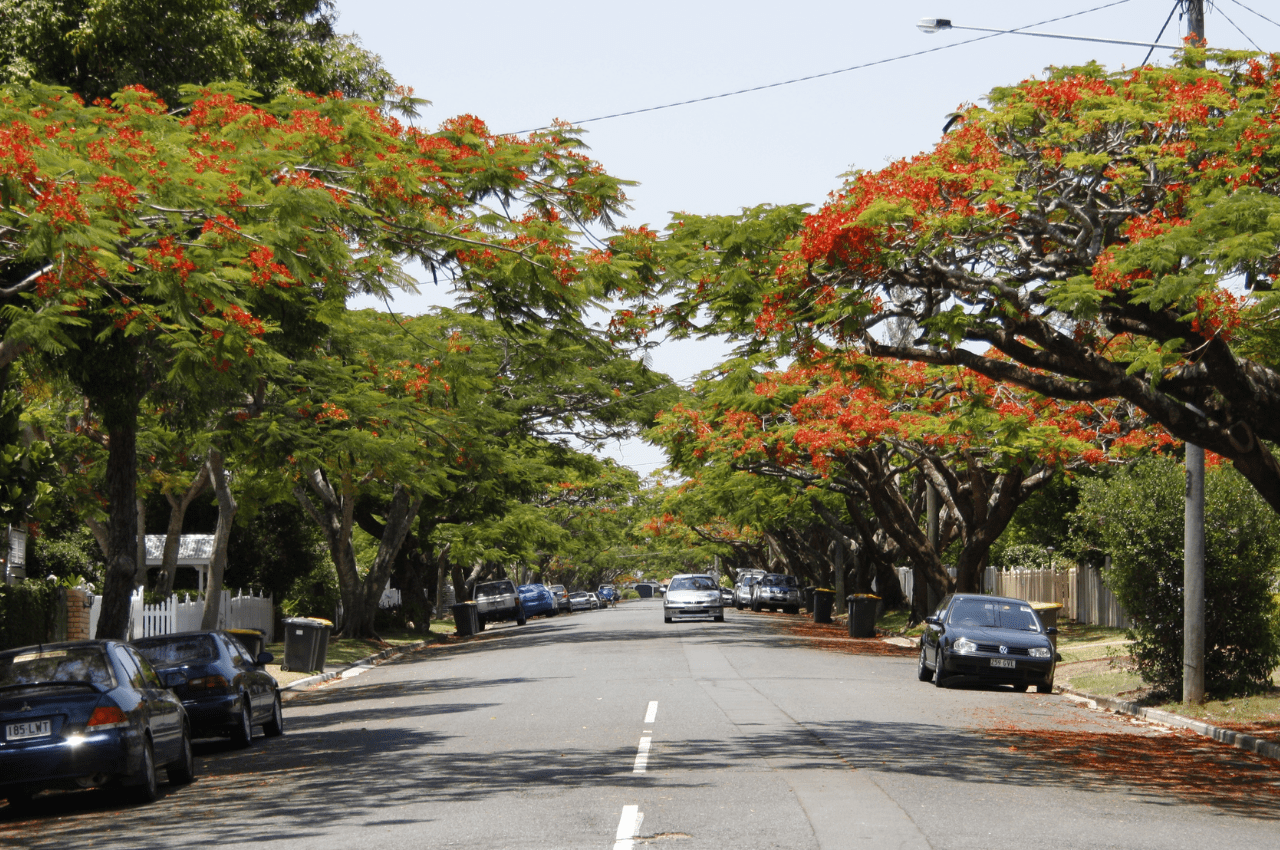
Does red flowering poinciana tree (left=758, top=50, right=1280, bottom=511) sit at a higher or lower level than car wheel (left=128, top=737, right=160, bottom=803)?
higher

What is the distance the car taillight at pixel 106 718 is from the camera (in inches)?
419

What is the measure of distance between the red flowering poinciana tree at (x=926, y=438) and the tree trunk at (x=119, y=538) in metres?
8.68

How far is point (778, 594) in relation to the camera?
5984 centimetres

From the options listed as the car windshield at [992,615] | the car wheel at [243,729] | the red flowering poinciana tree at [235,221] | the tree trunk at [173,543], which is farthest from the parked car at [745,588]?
the red flowering poinciana tree at [235,221]

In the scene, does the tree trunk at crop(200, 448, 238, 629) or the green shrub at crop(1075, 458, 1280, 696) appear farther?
the tree trunk at crop(200, 448, 238, 629)

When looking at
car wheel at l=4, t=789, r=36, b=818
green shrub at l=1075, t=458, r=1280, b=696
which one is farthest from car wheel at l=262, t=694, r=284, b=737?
green shrub at l=1075, t=458, r=1280, b=696

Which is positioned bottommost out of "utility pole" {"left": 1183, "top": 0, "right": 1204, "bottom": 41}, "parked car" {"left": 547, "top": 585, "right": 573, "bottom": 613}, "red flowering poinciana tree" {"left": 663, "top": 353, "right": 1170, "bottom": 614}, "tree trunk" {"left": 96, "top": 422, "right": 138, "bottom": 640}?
"parked car" {"left": 547, "top": 585, "right": 573, "bottom": 613}

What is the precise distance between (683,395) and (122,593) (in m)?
20.5

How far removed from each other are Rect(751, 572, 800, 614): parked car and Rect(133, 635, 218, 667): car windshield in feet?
150

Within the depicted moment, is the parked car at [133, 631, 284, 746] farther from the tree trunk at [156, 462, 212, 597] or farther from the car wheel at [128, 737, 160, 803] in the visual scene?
the tree trunk at [156, 462, 212, 597]

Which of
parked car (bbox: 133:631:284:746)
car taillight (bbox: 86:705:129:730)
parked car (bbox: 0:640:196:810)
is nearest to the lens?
parked car (bbox: 0:640:196:810)

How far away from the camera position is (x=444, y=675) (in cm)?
2566

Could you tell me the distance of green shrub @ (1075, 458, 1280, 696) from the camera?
1744cm

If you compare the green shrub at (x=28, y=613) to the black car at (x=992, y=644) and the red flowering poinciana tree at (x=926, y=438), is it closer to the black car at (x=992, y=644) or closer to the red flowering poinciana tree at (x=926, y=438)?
the red flowering poinciana tree at (x=926, y=438)
